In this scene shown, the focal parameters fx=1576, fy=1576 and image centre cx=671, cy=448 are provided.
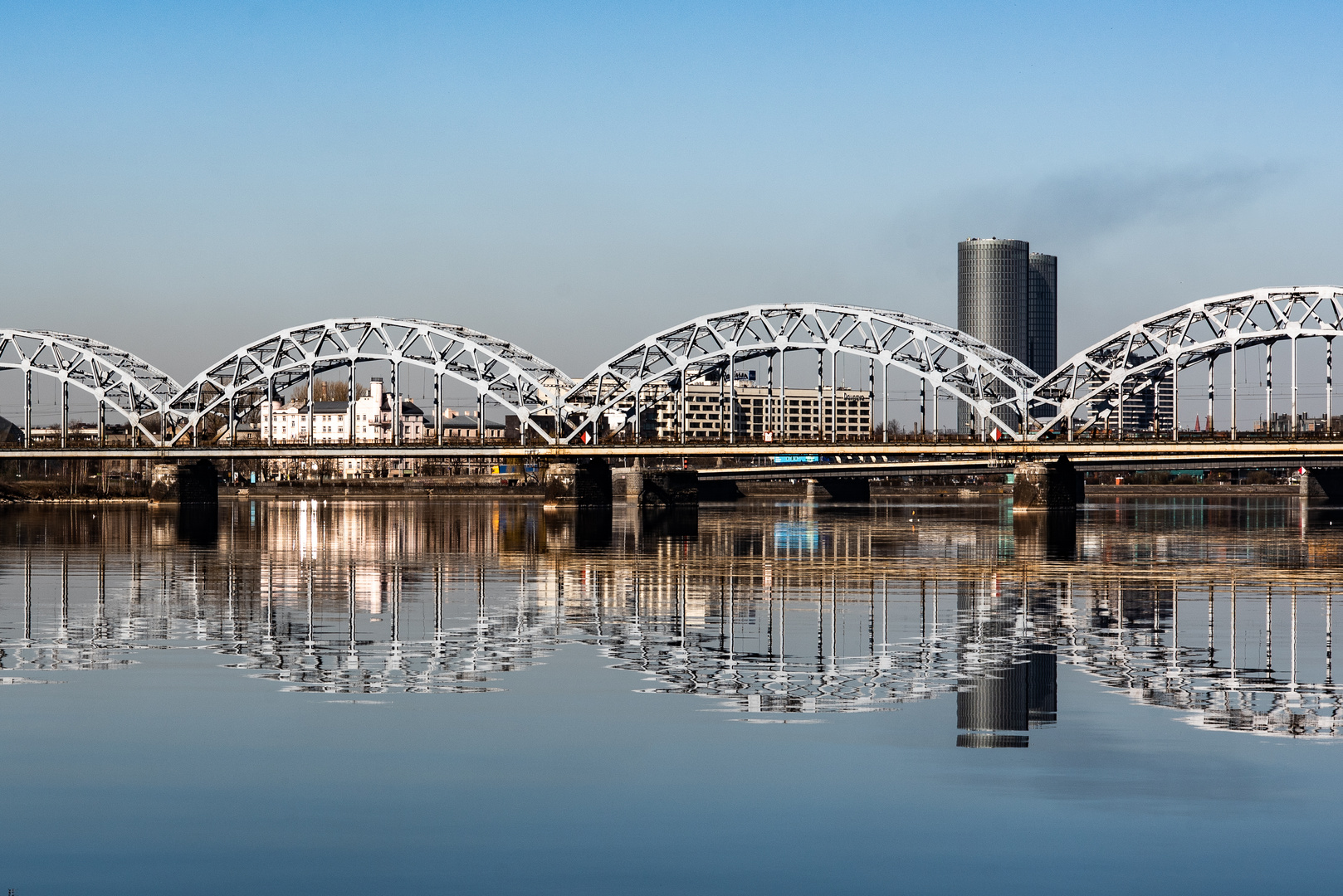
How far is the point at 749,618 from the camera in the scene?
99.3 ft

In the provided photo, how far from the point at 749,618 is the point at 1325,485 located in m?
161

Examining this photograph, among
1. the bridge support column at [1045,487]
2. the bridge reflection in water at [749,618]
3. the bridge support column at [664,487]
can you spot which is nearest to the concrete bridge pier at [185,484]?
the bridge support column at [664,487]

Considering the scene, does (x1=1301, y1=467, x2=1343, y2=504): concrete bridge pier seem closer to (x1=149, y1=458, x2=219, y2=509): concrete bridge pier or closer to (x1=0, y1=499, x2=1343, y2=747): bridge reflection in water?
(x1=149, y1=458, x2=219, y2=509): concrete bridge pier

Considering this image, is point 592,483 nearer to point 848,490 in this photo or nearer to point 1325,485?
point 848,490

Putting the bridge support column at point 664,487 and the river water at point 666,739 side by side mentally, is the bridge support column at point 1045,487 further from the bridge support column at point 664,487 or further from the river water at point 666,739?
the river water at point 666,739

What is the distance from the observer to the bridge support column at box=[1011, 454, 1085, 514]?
366 ft

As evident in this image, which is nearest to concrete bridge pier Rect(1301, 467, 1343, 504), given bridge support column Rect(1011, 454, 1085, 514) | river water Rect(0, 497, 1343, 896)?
bridge support column Rect(1011, 454, 1085, 514)

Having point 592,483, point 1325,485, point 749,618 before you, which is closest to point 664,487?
point 592,483

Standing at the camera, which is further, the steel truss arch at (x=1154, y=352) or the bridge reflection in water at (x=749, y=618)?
the steel truss arch at (x=1154, y=352)

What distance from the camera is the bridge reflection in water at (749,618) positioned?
2045 centimetres

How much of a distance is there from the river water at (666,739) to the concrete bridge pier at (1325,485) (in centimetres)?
14546

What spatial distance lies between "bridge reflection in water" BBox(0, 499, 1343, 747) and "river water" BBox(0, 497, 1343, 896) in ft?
0.51

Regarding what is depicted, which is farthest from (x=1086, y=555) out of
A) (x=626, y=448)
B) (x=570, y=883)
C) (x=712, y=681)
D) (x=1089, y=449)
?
(x=626, y=448)

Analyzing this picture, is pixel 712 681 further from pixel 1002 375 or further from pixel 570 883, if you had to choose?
pixel 1002 375
